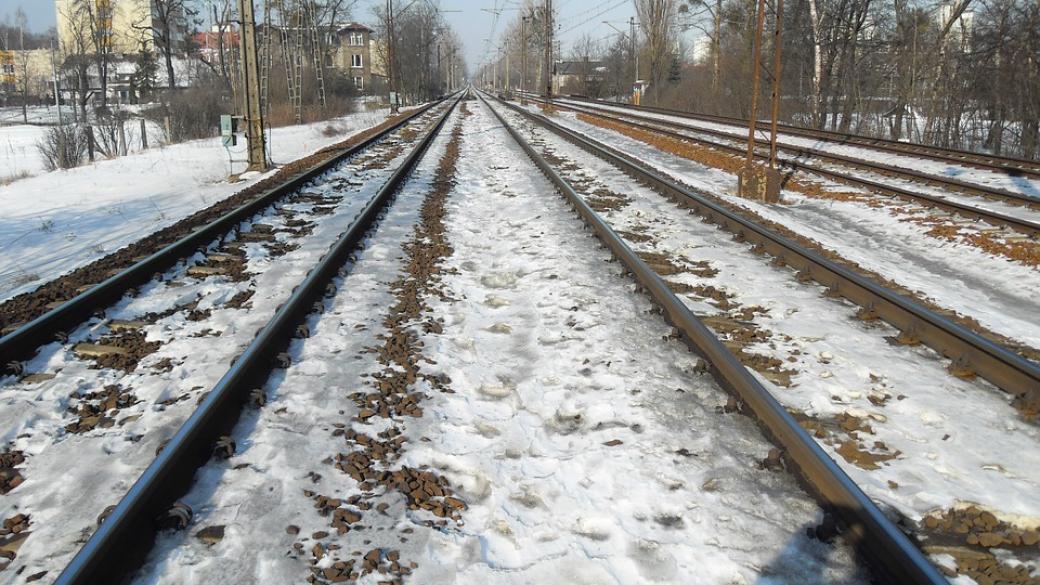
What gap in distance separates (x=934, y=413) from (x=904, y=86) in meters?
28.1

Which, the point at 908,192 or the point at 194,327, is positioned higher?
the point at 908,192

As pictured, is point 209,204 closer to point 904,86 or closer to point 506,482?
point 506,482

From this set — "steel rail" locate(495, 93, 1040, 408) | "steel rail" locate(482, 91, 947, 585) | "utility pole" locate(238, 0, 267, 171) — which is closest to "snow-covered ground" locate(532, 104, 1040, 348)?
"steel rail" locate(495, 93, 1040, 408)

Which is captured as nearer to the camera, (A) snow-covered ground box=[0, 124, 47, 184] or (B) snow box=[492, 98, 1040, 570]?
(B) snow box=[492, 98, 1040, 570]

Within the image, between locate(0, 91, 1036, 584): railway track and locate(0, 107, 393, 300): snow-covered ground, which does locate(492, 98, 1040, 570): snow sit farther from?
locate(0, 107, 393, 300): snow-covered ground

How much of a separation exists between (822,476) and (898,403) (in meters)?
1.47

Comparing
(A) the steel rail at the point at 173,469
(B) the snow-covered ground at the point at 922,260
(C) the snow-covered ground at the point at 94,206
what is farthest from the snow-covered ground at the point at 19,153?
(B) the snow-covered ground at the point at 922,260

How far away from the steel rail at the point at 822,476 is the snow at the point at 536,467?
0.10 m

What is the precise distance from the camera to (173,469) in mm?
3246

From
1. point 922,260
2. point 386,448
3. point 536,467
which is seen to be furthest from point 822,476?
point 922,260

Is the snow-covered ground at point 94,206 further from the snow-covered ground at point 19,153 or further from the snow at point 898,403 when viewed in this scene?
the snow at point 898,403

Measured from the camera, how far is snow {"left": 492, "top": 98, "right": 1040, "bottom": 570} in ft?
11.4

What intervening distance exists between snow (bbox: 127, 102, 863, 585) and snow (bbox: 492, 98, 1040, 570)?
55 centimetres

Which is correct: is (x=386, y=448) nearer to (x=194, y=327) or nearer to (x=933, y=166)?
(x=194, y=327)
